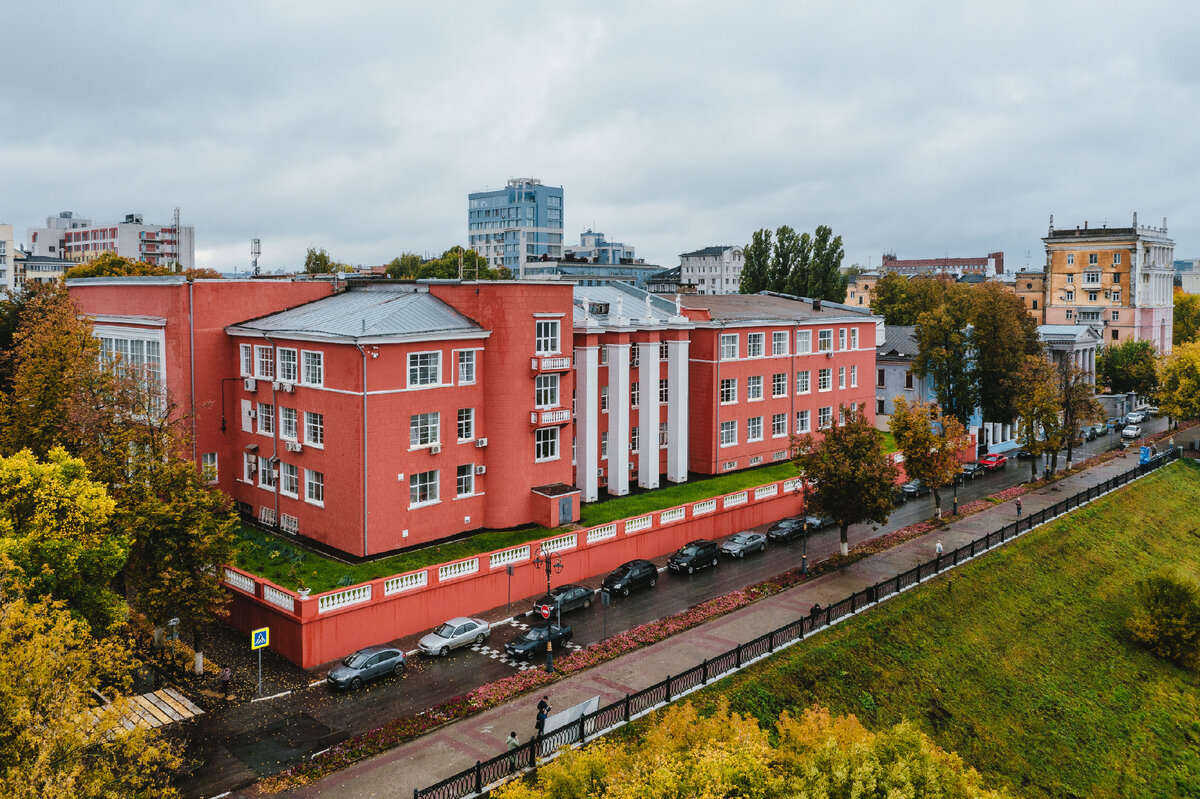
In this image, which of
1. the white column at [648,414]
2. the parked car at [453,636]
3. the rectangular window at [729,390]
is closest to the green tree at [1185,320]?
the rectangular window at [729,390]

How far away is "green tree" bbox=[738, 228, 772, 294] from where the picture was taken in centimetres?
9288

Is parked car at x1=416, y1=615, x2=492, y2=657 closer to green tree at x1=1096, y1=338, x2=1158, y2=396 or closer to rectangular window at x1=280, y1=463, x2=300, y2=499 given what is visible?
rectangular window at x1=280, y1=463, x2=300, y2=499

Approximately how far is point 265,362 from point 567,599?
1943 centimetres

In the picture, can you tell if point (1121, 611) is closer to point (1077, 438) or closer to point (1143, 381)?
point (1077, 438)

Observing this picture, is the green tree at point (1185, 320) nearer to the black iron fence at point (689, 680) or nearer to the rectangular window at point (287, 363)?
the black iron fence at point (689, 680)

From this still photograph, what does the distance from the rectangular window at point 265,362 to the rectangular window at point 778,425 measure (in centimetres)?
3269

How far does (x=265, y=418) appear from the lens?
42.5 metres

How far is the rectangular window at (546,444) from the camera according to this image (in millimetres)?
43031

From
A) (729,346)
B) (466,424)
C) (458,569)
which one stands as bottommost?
(458,569)

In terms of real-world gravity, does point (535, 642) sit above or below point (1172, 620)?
above

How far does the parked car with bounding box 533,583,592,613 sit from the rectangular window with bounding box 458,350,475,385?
35.5 ft

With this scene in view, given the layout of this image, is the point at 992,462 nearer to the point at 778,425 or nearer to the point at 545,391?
the point at 778,425

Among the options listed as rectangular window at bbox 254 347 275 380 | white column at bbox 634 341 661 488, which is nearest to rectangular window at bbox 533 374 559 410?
white column at bbox 634 341 661 488

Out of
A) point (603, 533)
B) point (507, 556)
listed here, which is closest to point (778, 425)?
point (603, 533)
